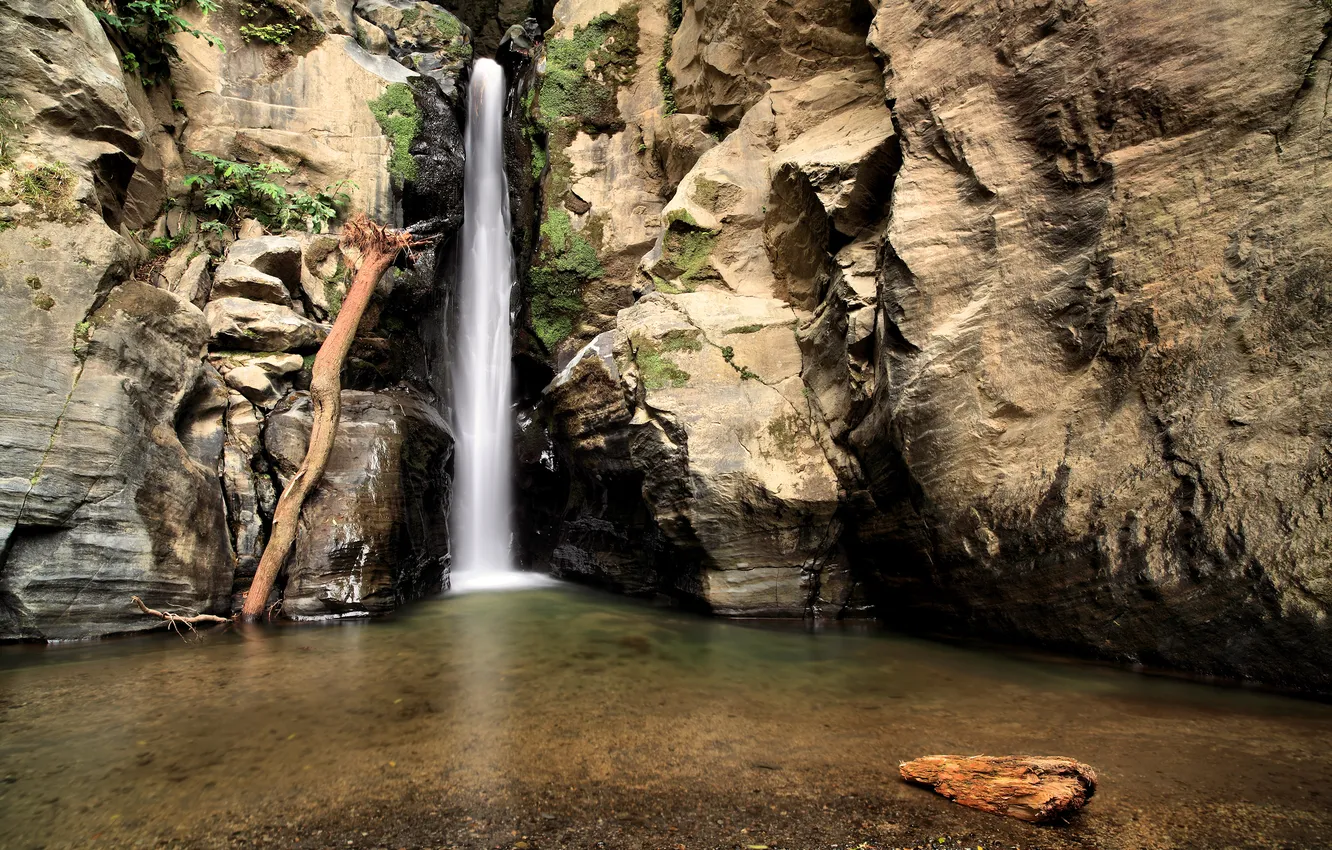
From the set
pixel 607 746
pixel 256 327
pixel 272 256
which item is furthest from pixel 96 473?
pixel 607 746

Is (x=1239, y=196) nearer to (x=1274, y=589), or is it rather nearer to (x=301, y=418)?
(x=1274, y=589)

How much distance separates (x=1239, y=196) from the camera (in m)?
4.79

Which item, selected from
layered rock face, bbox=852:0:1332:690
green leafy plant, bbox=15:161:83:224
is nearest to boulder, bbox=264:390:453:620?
green leafy plant, bbox=15:161:83:224

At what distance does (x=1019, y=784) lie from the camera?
8.85 feet

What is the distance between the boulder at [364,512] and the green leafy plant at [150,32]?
675 centimetres

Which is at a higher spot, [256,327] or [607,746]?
[256,327]

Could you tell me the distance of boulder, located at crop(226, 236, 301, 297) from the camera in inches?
387

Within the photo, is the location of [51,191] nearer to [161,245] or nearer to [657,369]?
[161,245]

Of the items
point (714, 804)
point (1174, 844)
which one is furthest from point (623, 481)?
point (1174, 844)

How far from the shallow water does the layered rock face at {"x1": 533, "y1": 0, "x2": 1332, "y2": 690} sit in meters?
1.00

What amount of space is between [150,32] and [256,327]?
616 cm

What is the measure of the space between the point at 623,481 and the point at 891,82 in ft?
19.7

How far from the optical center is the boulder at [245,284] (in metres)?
9.37

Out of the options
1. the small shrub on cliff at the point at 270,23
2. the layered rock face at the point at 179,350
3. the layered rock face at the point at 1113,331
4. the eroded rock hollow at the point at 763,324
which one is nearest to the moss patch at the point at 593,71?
the eroded rock hollow at the point at 763,324
